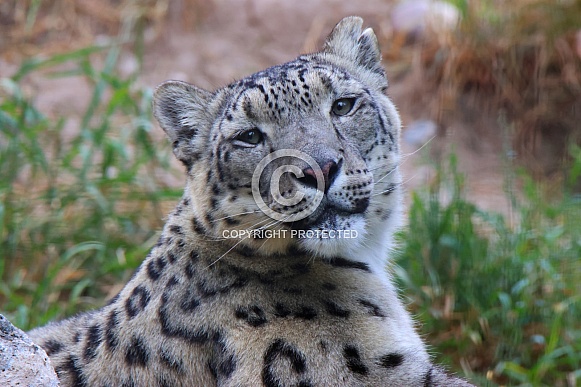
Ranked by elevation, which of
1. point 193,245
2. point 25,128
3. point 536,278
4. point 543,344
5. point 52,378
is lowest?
point 543,344

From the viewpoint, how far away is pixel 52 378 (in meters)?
3.12

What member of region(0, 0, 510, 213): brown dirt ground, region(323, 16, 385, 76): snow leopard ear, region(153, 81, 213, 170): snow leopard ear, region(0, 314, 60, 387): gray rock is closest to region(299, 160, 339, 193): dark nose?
region(153, 81, 213, 170): snow leopard ear

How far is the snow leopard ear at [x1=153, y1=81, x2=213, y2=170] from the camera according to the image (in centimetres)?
452

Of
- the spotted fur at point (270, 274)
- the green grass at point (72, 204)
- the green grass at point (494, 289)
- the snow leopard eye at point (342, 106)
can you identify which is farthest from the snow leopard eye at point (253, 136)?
the green grass at point (72, 204)

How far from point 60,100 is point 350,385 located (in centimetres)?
712

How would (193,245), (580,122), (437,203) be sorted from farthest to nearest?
(580,122)
(437,203)
(193,245)

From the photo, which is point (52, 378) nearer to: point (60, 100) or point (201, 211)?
point (201, 211)

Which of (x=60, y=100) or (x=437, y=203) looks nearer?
(x=437, y=203)

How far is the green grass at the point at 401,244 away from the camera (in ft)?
19.7

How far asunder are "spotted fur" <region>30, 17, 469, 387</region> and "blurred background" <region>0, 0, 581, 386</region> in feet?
4.19

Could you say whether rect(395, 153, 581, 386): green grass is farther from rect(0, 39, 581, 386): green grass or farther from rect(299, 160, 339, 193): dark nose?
rect(299, 160, 339, 193): dark nose

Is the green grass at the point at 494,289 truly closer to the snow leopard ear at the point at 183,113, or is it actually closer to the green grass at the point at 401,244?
the green grass at the point at 401,244

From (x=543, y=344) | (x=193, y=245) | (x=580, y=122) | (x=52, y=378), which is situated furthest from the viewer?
(x=580, y=122)

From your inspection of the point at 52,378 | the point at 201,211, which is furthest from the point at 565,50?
the point at 52,378
